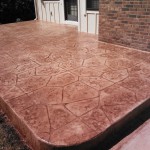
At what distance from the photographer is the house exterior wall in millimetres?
5324

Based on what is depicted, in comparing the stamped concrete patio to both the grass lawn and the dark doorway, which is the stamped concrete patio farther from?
the dark doorway

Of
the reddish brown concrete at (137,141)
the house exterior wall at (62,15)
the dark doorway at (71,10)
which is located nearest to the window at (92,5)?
the house exterior wall at (62,15)

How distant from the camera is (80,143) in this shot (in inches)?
63.1

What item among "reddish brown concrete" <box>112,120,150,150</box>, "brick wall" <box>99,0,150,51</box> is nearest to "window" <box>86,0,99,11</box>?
"brick wall" <box>99,0,150,51</box>

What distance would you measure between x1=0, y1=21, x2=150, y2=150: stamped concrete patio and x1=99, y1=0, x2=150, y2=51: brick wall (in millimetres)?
226

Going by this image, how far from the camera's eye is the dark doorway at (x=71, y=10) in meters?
6.56

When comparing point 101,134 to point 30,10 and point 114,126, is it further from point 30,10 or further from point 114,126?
point 30,10

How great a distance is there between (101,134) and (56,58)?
2.18 m

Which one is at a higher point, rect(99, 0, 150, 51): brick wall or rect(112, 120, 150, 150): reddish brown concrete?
rect(99, 0, 150, 51): brick wall

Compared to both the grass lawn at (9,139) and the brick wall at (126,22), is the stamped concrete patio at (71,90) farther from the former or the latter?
the brick wall at (126,22)

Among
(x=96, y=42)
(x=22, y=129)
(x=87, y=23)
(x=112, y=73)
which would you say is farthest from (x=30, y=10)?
(x=22, y=129)

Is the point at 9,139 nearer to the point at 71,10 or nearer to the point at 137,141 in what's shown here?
the point at 137,141

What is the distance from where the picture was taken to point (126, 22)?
3.96 meters

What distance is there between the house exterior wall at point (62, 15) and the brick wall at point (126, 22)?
0.90 metres
